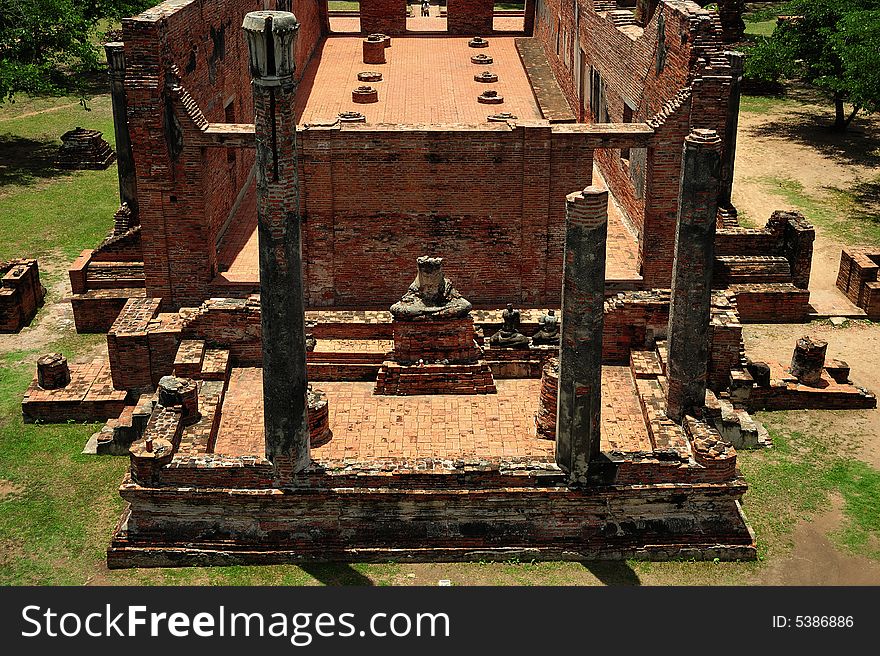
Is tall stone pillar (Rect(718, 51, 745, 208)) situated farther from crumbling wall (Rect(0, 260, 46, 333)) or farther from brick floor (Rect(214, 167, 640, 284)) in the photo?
crumbling wall (Rect(0, 260, 46, 333))

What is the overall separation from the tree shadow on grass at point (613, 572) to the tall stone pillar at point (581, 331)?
1.05 meters

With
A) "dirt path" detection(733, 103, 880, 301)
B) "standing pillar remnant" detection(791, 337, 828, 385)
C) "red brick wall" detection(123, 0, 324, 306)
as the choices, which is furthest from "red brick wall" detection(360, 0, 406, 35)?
"standing pillar remnant" detection(791, 337, 828, 385)

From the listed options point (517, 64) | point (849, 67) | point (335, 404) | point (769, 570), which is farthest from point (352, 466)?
point (517, 64)

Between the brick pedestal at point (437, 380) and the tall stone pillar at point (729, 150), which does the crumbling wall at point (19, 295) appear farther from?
the tall stone pillar at point (729, 150)

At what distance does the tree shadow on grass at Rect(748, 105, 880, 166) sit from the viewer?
30.1 metres

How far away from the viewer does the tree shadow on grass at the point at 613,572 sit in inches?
508

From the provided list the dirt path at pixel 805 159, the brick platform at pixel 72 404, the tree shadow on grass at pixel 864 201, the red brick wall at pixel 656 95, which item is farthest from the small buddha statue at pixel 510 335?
the tree shadow on grass at pixel 864 201

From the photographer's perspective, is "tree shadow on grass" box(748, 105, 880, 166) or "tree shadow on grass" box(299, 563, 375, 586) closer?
"tree shadow on grass" box(299, 563, 375, 586)

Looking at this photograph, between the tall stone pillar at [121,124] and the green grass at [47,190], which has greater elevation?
the tall stone pillar at [121,124]

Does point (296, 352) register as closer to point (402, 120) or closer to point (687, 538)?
point (687, 538)

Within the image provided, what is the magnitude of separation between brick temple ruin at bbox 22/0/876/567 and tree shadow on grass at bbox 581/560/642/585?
200 millimetres

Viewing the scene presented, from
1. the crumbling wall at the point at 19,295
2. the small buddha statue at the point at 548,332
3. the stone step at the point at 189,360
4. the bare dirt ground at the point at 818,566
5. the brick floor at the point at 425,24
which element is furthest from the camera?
the brick floor at the point at 425,24

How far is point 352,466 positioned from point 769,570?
5121 millimetres

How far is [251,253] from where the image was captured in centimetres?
1966
